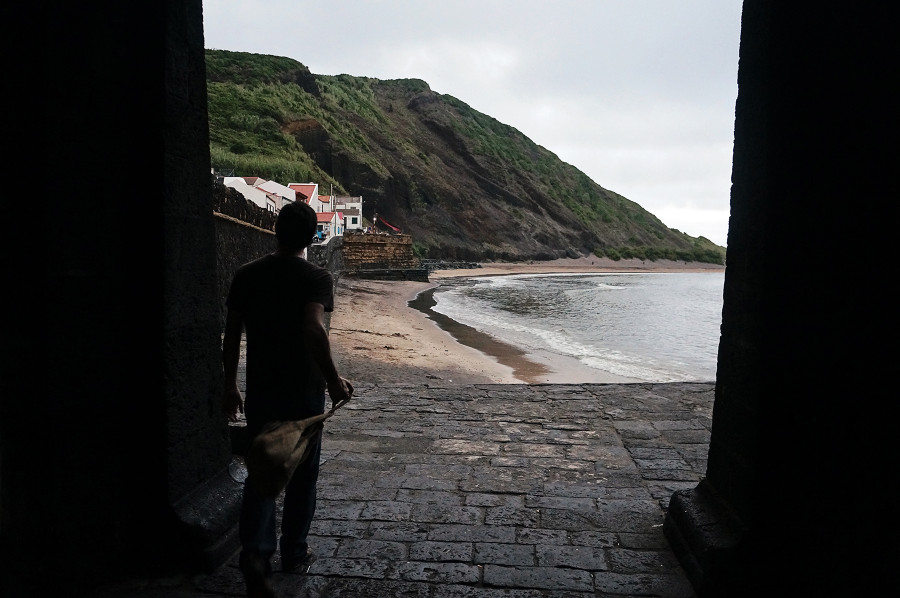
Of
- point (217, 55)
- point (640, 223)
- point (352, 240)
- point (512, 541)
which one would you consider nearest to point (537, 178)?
point (640, 223)

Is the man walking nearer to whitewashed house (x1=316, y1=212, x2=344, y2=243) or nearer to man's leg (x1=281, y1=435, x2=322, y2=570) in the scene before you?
man's leg (x1=281, y1=435, x2=322, y2=570)

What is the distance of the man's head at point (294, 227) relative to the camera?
2393mm

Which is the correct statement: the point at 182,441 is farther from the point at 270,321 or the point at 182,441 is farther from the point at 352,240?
the point at 352,240

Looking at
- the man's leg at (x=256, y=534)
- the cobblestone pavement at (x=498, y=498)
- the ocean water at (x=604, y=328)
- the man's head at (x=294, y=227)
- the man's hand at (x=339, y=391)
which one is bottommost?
the ocean water at (x=604, y=328)

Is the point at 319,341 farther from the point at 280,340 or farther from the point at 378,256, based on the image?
the point at 378,256

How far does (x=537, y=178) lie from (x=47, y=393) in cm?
12558

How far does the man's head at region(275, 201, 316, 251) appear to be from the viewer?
94.2 inches

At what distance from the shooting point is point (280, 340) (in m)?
2.37

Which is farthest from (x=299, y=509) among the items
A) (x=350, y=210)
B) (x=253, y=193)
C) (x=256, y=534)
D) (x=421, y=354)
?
(x=350, y=210)

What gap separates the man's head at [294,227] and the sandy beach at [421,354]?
6.72m

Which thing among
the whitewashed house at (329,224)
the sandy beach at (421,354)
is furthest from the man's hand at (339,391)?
the whitewashed house at (329,224)

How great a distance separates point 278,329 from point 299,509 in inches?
33.5

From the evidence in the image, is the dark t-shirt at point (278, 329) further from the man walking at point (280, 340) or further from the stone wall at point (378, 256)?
the stone wall at point (378, 256)

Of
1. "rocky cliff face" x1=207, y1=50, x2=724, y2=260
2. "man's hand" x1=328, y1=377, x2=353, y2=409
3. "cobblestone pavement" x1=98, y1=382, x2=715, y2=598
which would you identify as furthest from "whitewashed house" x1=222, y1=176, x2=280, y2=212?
"man's hand" x1=328, y1=377, x2=353, y2=409
